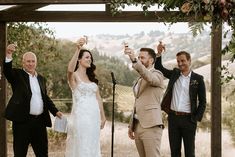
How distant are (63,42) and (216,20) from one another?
23.9ft

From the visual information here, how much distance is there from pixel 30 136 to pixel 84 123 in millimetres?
542

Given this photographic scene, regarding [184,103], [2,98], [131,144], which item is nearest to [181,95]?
[184,103]

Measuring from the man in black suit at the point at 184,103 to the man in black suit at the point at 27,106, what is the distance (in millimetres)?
1044

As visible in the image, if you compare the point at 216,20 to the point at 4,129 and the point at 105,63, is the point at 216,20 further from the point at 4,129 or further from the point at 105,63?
the point at 105,63

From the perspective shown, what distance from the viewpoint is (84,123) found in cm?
489

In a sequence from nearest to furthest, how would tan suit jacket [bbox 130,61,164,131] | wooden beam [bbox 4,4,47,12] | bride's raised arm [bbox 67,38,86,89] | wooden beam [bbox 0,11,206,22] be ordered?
1. bride's raised arm [bbox 67,38,86,89]
2. tan suit jacket [bbox 130,61,164,131]
3. wooden beam [bbox 0,11,206,22]
4. wooden beam [bbox 4,4,47,12]

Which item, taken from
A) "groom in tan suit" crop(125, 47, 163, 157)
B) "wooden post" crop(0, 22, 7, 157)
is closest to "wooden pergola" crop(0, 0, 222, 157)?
"wooden post" crop(0, 22, 7, 157)

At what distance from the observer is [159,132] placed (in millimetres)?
4691

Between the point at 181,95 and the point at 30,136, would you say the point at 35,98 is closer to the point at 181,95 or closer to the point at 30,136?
the point at 30,136

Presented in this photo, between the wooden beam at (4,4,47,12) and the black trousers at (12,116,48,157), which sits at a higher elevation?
the wooden beam at (4,4,47,12)

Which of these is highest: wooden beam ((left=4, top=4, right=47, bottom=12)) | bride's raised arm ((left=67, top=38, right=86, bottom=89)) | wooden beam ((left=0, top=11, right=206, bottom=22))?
wooden beam ((left=4, top=4, right=47, bottom=12))

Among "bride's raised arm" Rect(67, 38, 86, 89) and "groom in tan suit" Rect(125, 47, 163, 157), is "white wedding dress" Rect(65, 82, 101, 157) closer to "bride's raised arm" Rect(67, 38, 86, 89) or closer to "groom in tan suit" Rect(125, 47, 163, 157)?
"bride's raised arm" Rect(67, 38, 86, 89)

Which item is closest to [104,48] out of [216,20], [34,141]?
[34,141]

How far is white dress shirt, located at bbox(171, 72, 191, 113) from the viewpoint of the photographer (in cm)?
506
